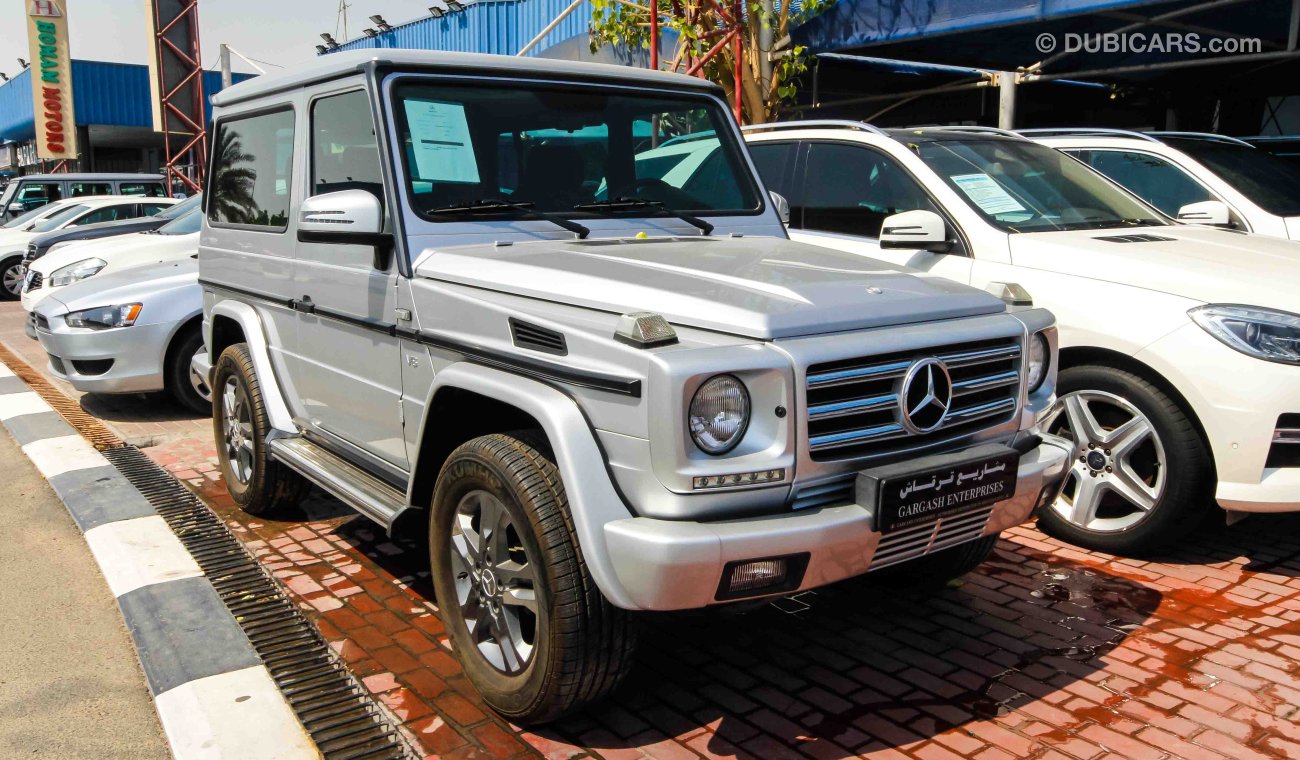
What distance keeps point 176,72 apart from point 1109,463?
22171mm

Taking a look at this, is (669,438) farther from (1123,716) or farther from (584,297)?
(1123,716)

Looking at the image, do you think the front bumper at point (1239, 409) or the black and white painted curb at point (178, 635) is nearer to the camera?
the black and white painted curb at point (178, 635)

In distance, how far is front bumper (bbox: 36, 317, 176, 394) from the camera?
7309 mm

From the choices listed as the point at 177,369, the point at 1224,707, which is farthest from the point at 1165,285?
the point at 177,369

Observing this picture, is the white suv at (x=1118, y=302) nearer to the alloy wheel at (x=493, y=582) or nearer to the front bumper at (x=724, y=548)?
the front bumper at (x=724, y=548)

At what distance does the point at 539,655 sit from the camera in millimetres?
2926

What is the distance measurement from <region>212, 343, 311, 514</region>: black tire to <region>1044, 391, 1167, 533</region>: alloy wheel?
3.38 m

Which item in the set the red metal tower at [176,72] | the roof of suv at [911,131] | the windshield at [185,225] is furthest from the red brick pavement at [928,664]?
the red metal tower at [176,72]

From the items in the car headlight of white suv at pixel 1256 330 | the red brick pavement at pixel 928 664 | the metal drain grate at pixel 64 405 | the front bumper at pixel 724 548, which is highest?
the car headlight of white suv at pixel 1256 330

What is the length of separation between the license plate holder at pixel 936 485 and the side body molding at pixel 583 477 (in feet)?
2.14

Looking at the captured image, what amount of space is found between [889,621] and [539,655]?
1602 mm

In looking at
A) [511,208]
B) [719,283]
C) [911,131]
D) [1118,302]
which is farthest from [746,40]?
[719,283]

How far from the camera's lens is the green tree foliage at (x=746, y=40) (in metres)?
10.8

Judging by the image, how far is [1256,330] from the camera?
4.17 meters
